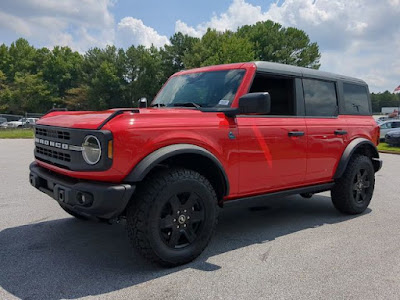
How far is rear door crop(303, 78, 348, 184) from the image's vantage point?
480 centimetres

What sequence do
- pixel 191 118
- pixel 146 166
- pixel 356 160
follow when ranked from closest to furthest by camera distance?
pixel 146 166 → pixel 191 118 → pixel 356 160

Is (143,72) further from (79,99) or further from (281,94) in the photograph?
(281,94)

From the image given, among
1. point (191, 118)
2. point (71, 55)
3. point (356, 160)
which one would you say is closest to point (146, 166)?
point (191, 118)

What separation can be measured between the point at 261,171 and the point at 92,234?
2084 millimetres

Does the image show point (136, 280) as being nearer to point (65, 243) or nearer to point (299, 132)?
point (65, 243)

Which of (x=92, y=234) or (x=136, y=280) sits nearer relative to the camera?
(x=136, y=280)

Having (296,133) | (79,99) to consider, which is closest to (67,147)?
(296,133)

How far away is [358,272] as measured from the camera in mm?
3451

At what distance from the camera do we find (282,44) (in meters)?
56.0

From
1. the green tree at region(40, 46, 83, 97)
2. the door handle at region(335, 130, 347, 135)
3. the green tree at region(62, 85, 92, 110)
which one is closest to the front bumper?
the door handle at region(335, 130, 347, 135)

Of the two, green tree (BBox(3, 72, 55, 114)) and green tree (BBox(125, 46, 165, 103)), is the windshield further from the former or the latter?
green tree (BBox(3, 72, 55, 114))

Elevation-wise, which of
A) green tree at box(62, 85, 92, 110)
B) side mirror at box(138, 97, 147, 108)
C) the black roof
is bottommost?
side mirror at box(138, 97, 147, 108)

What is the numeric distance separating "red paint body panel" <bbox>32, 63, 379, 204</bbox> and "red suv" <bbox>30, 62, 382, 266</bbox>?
0.01 m

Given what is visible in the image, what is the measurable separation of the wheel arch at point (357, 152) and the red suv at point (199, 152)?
0.02m
